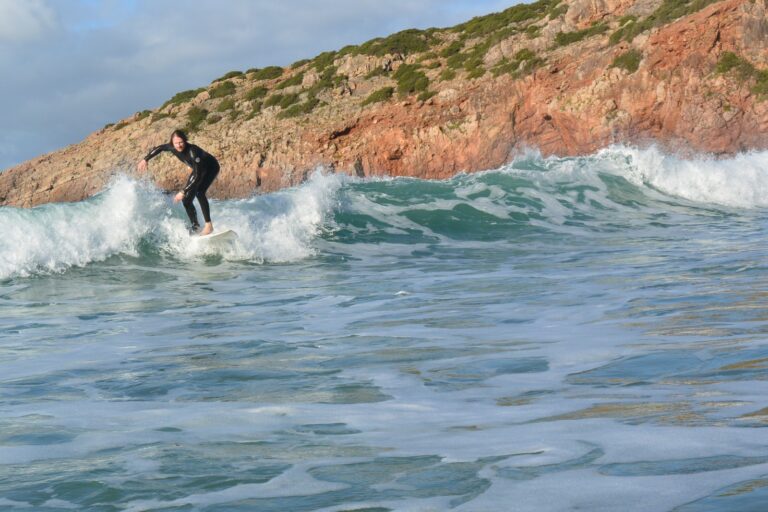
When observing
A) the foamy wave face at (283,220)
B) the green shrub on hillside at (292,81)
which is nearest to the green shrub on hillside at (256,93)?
the green shrub on hillside at (292,81)

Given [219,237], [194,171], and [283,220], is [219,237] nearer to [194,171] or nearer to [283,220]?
[194,171]

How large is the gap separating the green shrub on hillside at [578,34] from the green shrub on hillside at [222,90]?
59.6 ft

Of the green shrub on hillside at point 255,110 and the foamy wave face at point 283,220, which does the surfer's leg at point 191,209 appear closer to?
the foamy wave face at point 283,220

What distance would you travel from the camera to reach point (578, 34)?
36.9 meters

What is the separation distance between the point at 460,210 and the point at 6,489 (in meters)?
15.8

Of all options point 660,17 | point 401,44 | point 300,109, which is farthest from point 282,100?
point 660,17

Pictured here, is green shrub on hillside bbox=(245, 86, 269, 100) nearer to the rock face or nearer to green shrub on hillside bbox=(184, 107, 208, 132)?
the rock face

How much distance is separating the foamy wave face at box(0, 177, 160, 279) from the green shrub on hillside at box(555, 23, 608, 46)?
25.1 meters

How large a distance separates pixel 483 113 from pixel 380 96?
5.75 metres

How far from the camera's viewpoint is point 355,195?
63.5 ft

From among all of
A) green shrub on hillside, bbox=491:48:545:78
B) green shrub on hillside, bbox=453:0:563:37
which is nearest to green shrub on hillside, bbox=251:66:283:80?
green shrub on hillside, bbox=453:0:563:37

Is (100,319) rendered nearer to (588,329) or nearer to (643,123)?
(588,329)

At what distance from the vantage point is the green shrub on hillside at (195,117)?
44688 millimetres

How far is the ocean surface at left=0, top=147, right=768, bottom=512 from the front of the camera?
119 inches
